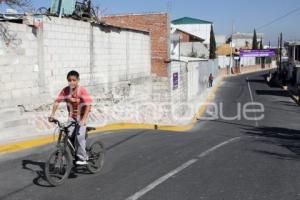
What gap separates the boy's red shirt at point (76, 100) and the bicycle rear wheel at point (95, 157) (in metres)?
0.80

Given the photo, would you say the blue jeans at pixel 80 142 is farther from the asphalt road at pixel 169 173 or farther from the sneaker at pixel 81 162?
the asphalt road at pixel 169 173

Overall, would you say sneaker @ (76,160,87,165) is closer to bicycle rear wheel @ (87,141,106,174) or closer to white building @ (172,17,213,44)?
bicycle rear wheel @ (87,141,106,174)

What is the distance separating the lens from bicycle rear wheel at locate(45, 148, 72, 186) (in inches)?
274

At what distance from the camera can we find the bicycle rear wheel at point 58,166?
6953mm

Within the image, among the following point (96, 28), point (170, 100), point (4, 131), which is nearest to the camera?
point (4, 131)

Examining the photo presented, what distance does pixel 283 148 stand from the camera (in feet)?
40.7

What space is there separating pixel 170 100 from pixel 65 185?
16011 millimetres


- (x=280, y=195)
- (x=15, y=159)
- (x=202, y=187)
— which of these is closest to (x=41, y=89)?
(x=15, y=159)

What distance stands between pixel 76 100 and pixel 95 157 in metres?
1.18

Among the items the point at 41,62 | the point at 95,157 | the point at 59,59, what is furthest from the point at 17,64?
the point at 95,157

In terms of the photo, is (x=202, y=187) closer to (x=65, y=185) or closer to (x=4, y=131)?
(x=65, y=185)

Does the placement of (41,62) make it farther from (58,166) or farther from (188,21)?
(188,21)

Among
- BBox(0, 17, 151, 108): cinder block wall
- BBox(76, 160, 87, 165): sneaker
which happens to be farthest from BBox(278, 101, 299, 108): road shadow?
BBox(76, 160, 87, 165): sneaker

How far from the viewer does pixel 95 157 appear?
8.02m
